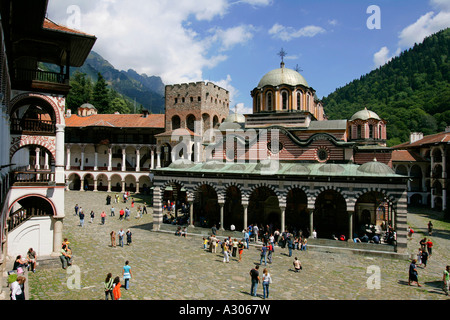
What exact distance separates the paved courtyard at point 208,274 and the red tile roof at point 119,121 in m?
28.0

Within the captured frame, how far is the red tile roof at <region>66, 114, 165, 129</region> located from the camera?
4844cm

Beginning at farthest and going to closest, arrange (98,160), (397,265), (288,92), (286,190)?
(98,160) → (288,92) → (286,190) → (397,265)

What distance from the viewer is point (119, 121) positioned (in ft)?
167

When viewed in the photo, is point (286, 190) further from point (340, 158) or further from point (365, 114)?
point (365, 114)

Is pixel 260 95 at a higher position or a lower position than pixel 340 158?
higher

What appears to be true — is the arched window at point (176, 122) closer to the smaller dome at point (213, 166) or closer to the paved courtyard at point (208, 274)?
the smaller dome at point (213, 166)

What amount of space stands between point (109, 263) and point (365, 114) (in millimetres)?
30625

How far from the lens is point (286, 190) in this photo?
864 inches

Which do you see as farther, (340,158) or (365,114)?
(365,114)

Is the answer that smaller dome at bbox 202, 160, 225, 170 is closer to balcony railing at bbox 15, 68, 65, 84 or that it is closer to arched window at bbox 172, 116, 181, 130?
balcony railing at bbox 15, 68, 65, 84

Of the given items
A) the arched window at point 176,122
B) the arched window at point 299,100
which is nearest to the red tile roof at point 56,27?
the arched window at point 299,100

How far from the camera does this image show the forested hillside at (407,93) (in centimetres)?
7638
